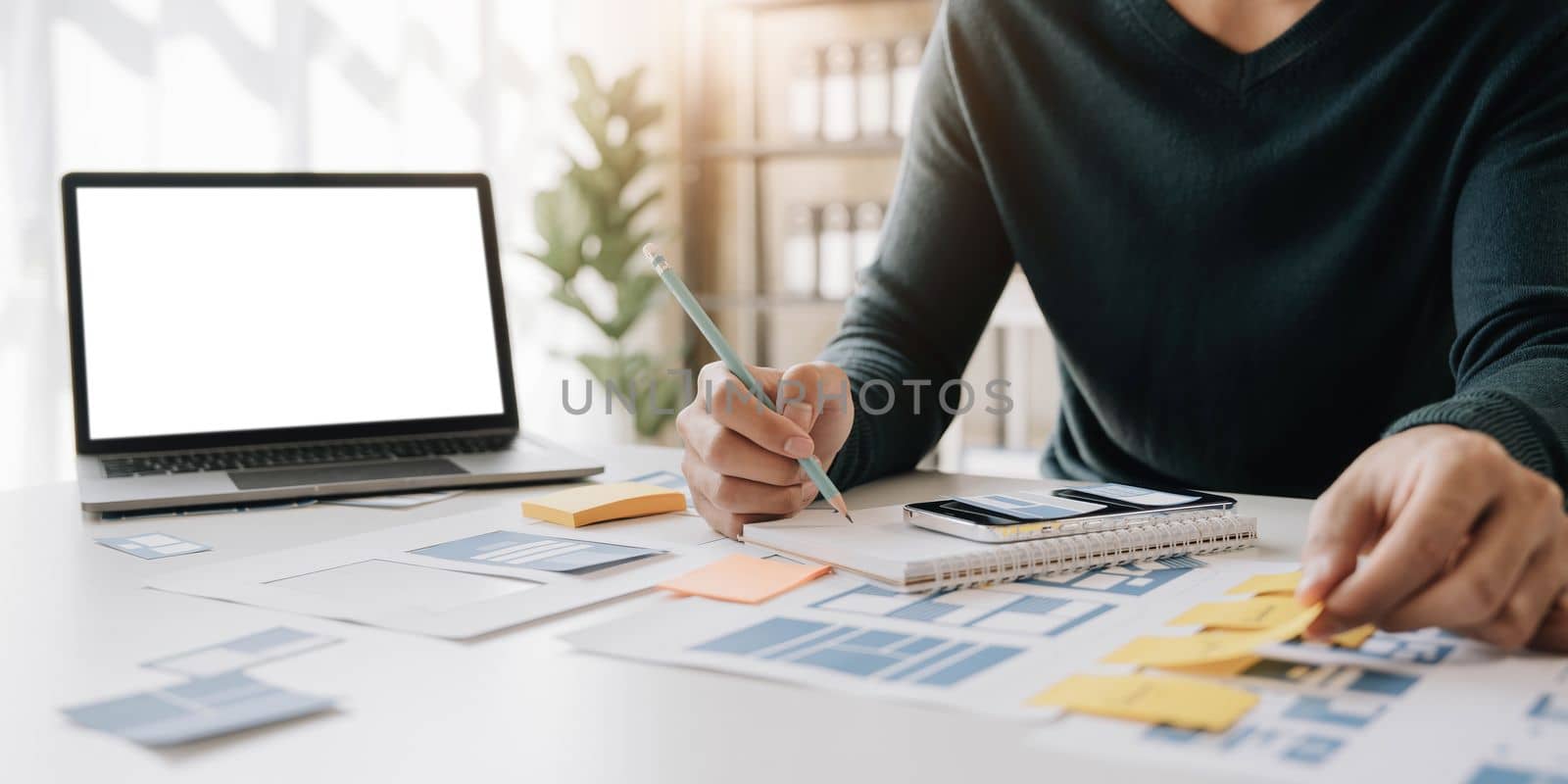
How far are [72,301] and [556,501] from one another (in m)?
0.51

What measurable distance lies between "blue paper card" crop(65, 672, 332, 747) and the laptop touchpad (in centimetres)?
47

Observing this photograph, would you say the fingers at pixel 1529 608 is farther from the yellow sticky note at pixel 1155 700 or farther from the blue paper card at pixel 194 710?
the blue paper card at pixel 194 710

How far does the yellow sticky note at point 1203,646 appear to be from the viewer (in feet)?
1.76

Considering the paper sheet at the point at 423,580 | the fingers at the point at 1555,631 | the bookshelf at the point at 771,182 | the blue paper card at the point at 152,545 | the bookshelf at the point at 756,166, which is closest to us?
Answer: the fingers at the point at 1555,631

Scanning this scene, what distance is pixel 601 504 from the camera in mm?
893

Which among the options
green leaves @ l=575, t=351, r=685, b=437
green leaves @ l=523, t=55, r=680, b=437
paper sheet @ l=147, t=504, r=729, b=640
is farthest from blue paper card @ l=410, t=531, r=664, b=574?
green leaves @ l=523, t=55, r=680, b=437

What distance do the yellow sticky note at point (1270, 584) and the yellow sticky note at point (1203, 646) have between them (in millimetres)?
65

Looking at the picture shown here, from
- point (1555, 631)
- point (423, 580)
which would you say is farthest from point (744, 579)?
point (1555, 631)

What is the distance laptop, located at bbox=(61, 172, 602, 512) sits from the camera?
1074mm

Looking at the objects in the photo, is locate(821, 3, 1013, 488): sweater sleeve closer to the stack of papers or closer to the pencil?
the pencil

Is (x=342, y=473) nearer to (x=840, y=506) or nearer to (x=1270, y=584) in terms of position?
(x=840, y=506)

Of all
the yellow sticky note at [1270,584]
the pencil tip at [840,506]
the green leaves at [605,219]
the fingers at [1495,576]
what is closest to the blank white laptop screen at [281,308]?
the pencil tip at [840,506]

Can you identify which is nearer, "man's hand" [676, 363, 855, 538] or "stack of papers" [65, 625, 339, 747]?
"stack of papers" [65, 625, 339, 747]

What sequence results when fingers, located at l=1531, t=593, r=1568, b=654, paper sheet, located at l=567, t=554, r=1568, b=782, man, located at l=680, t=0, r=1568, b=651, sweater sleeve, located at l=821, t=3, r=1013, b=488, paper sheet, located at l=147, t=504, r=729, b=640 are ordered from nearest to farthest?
paper sheet, located at l=567, t=554, r=1568, b=782 < fingers, located at l=1531, t=593, r=1568, b=654 < paper sheet, located at l=147, t=504, r=729, b=640 < man, located at l=680, t=0, r=1568, b=651 < sweater sleeve, located at l=821, t=3, r=1013, b=488
